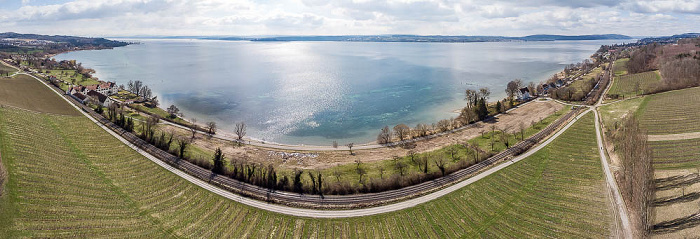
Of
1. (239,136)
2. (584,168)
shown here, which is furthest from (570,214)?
(239,136)

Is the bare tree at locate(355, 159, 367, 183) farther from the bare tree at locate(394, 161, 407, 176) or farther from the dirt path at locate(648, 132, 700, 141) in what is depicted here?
the dirt path at locate(648, 132, 700, 141)

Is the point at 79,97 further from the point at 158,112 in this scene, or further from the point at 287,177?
the point at 287,177

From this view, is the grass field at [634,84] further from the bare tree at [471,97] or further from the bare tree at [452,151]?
the bare tree at [452,151]

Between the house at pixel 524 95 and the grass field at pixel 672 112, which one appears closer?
the grass field at pixel 672 112

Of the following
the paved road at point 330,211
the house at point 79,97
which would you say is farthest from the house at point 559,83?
the house at point 79,97

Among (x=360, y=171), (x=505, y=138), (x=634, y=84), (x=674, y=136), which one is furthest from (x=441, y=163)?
(x=634, y=84)

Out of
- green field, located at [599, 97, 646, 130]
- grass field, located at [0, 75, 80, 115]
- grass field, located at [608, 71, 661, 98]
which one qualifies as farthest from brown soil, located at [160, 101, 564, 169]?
grass field, located at [608, 71, 661, 98]
